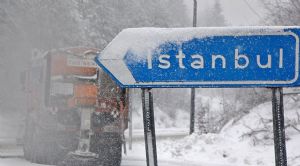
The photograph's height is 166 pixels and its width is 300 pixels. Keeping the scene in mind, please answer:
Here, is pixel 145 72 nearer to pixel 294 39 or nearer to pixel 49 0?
pixel 294 39

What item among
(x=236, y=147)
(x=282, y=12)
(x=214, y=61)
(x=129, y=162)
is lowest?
(x=129, y=162)

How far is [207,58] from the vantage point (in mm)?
3398

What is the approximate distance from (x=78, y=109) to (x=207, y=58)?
9.81 metres

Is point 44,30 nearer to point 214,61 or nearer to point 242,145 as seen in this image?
point 242,145

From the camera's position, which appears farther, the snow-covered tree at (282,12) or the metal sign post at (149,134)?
the snow-covered tree at (282,12)

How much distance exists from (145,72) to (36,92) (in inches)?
457

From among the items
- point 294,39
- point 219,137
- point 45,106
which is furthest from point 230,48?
point 219,137

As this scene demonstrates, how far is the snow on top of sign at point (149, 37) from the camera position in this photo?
135 inches

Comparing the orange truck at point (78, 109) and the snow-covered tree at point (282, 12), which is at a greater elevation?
the snow-covered tree at point (282, 12)

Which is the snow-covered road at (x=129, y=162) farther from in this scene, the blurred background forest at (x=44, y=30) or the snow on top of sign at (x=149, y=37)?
the snow on top of sign at (x=149, y=37)

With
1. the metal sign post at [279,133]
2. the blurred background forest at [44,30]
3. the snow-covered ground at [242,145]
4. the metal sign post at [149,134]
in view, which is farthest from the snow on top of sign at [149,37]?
the blurred background forest at [44,30]

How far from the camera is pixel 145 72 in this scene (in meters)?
3.45

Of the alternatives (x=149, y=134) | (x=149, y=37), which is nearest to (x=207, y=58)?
(x=149, y=37)

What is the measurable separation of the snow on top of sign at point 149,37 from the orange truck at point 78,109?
9326 millimetres
